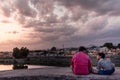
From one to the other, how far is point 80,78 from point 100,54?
7.15 ft

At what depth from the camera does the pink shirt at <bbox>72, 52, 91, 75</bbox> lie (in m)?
18.6

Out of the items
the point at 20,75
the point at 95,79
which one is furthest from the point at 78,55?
the point at 20,75

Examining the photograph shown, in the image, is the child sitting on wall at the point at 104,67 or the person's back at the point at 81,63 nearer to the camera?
the person's back at the point at 81,63

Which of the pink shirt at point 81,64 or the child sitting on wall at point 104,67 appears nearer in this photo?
the pink shirt at point 81,64

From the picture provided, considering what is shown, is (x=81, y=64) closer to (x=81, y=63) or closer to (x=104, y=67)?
(x=81, y=63)

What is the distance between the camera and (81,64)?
739 inches

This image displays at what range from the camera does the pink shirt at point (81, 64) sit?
1858cm

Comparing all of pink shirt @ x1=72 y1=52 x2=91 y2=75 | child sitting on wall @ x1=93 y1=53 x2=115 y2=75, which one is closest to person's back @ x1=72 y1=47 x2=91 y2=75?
pink shirt @ x1=72 y1=52 x2=91 y2=75

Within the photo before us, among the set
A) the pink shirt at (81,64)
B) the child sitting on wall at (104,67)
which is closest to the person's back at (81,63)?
the pink shirt at (81,64)

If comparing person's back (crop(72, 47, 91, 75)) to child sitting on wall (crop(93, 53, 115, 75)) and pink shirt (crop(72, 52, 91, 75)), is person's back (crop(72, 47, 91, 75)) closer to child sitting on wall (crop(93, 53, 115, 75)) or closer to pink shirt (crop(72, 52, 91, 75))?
pink shirt (crop(72, 52, 91, 75))

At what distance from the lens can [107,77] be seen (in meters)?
17.7

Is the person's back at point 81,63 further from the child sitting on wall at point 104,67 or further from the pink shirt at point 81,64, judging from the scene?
the child sitting on wall at point 104,67

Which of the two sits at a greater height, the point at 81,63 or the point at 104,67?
the point at 81,63

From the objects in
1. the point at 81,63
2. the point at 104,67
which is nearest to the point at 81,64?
the point at 81,63
